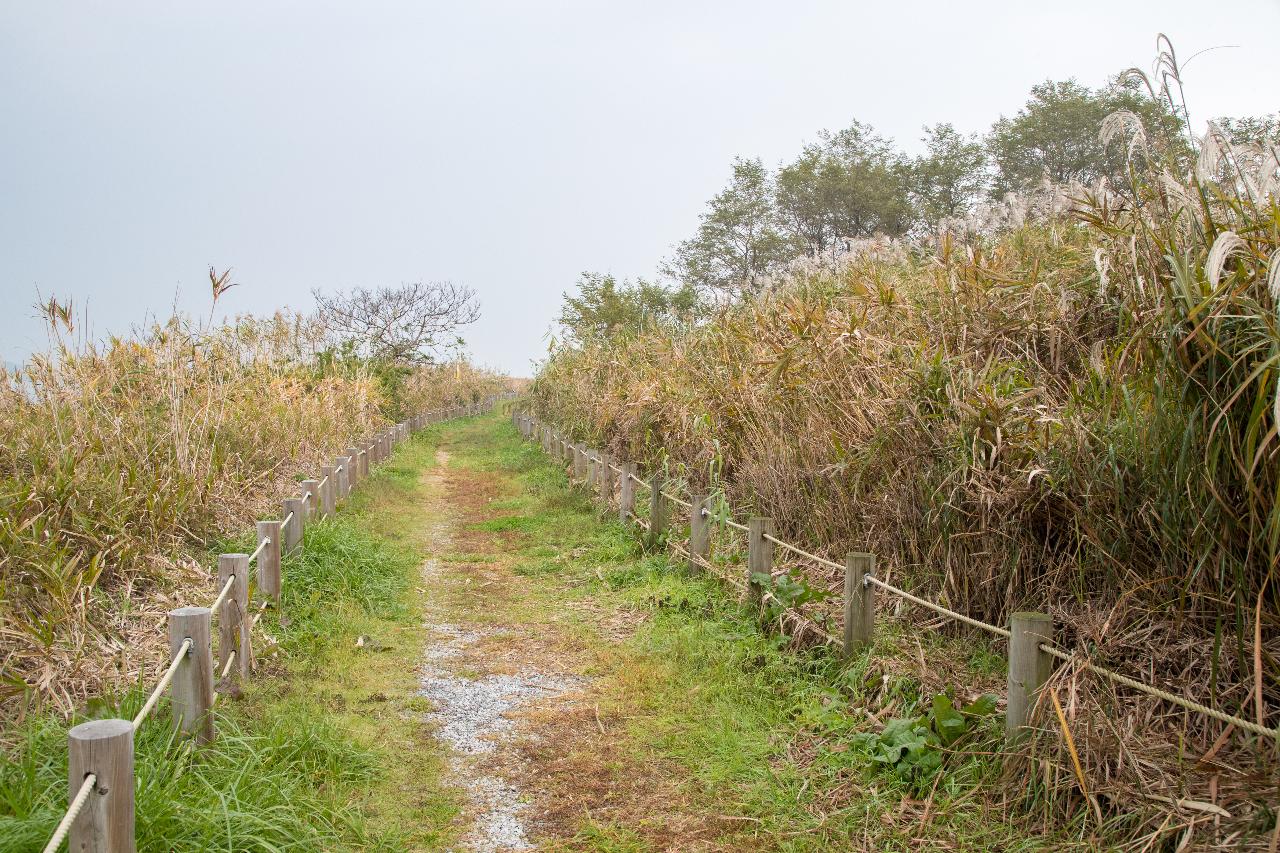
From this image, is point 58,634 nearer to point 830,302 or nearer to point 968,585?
point 968,585

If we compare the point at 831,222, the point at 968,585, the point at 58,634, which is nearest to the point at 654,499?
the point at 968,585

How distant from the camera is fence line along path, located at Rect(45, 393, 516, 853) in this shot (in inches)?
84.7

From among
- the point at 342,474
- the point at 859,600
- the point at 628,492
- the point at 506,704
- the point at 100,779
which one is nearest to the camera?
the point at 100,779

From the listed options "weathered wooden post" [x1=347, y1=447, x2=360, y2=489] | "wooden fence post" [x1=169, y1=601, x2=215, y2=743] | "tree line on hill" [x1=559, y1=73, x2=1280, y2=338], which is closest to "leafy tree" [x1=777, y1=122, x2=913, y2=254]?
"tree line on hill" [x1=559, y1=73, x2=1280, y2=338]

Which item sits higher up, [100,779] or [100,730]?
[100,730]

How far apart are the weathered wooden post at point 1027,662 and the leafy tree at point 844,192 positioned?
2539 centimetres

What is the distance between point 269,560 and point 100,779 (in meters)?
3.27

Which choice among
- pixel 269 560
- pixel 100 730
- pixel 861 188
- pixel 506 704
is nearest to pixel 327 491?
pixel 269 560

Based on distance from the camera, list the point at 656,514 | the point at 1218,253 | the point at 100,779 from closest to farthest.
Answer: the point at 100,779 < the point at 1218,253 < the point at 656,514

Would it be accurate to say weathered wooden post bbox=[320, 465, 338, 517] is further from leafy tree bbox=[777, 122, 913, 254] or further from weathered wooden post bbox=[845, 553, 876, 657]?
leafy tree bbox=[777, 122, 913, 254]

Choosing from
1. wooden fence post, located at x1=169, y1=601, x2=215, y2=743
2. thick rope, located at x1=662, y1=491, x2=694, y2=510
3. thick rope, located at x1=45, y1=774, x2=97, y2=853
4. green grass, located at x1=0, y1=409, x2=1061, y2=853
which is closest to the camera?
thick rope, located at x1=45, y1=774, x2=97, y2=853

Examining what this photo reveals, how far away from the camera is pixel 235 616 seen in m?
4.26

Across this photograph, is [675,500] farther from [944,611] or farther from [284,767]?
[284,767]

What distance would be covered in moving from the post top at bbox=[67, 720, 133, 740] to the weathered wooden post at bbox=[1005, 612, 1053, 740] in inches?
111
